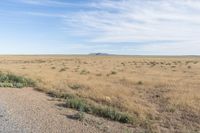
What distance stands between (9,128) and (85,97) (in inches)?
315

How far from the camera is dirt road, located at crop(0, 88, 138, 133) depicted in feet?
36.7

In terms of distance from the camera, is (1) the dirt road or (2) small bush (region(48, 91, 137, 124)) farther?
(2) small bush (region(48, 91, 137, 124))

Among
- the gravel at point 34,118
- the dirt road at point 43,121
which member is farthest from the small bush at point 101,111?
the gravel at point 34,118

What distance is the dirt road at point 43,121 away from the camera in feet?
36.7

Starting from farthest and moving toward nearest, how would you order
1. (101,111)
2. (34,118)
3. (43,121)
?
(101,111) < (34,118) < (43,121)

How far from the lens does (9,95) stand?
1978cm

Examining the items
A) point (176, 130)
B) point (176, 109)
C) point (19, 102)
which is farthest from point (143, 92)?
point (176, 130)

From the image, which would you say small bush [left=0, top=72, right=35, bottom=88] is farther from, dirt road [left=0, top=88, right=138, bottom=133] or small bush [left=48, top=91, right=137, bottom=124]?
small bush [left=48, top=91, right=137, bottom=124]

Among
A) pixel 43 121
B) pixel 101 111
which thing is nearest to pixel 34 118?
pixel 43 121

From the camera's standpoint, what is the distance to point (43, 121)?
12.5 meters

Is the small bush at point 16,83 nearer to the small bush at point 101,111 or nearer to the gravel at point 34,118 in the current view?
the gravel at point 34,118

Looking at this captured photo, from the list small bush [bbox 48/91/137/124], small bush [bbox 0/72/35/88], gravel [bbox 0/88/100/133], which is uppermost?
small bush [bbox 48/91/137/124]

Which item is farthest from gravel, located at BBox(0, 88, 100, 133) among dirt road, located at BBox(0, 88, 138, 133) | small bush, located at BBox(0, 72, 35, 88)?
small bush, located at BBox(0, 72, 35, 88)

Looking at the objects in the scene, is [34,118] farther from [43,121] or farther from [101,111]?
[101,111]
